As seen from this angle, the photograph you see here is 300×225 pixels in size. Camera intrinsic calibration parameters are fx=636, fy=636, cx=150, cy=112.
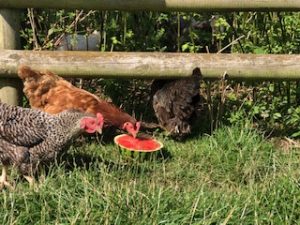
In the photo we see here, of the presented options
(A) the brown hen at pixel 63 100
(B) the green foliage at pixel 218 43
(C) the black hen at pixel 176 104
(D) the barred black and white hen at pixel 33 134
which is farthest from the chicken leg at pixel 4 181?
(B) the green foliage at pixel 218 43

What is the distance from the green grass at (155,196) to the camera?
3.61 meters

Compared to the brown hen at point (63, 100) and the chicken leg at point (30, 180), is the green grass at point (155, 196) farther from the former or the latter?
the brown hen at point (63, 100)

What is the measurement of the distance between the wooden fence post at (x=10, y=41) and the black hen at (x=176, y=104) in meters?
1.33

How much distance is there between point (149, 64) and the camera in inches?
209

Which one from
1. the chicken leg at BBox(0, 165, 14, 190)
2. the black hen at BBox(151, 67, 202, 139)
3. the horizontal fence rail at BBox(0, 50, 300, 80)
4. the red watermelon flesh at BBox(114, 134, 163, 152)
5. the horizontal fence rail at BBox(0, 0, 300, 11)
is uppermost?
the horizontal fence rail at BBox(0, 0, 300, 11)

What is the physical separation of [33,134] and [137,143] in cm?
102

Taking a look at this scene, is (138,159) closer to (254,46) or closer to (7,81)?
(7,81)

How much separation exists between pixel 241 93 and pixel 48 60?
229 cm

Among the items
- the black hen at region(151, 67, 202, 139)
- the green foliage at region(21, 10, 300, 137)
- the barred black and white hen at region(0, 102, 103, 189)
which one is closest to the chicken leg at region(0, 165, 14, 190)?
the barred black and white hen at region(0, 102, 103, 189)

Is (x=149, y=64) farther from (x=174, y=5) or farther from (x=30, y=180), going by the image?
(x=30, y=180)

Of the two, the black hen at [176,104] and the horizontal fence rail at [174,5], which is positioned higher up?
the horizontal fence rail at [174,5]

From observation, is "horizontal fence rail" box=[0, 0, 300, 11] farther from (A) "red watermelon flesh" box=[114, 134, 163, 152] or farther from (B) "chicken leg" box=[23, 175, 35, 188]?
(B) "chicken leg" box=[23, 175, 35, 188]

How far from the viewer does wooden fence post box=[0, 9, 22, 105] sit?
5219 mm

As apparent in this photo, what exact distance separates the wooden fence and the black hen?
310 millimetres
